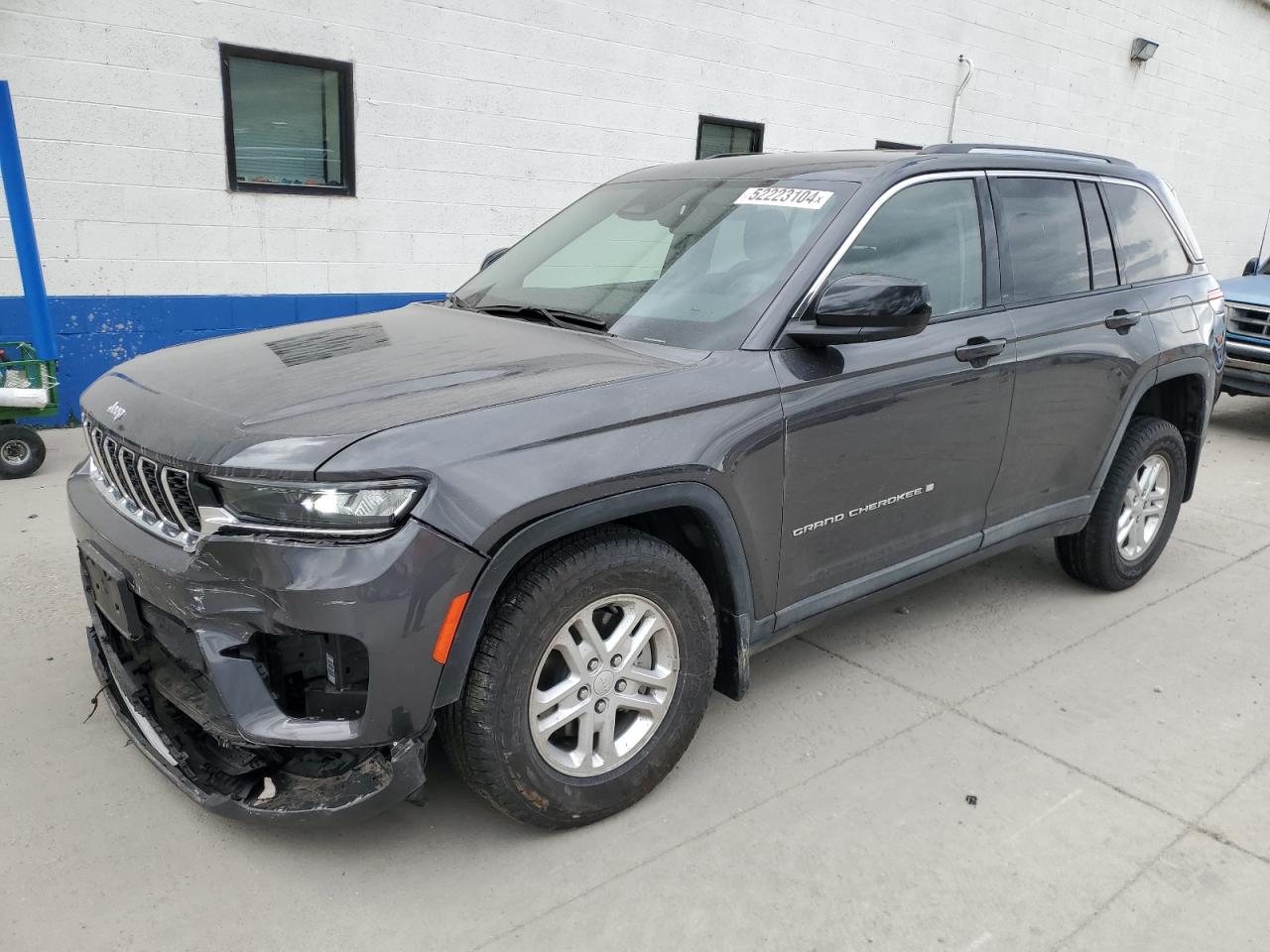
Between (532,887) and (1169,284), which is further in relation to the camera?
(1169,284)

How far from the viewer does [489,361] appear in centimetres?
281

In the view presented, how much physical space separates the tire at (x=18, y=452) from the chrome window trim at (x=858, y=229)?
4757 millimetres

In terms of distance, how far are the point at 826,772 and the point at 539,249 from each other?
7.19 feet

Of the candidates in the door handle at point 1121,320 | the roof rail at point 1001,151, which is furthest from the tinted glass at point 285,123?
the door handle at point 1121,320

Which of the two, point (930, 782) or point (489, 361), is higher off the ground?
point (489, 361)

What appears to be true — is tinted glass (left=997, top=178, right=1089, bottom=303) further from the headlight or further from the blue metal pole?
the blue metal pole

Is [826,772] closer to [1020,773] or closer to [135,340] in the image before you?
[1020,773]

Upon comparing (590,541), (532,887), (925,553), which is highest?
(590,541)

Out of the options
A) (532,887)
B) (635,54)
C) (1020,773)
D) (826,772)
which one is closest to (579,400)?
(532,887)

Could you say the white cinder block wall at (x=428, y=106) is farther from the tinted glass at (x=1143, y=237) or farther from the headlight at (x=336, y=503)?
the headlight at (x=336, y=503)

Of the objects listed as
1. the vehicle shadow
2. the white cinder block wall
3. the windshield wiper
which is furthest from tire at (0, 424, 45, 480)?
the vehicle shadow

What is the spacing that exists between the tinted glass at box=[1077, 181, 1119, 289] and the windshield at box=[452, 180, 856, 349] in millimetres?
1460

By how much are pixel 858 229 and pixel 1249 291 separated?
7350 mm

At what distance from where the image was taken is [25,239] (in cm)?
586
